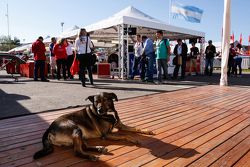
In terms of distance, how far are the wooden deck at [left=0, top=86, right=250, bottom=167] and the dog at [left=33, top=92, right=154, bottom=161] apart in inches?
3.0

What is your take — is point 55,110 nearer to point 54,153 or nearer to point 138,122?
point 138,122

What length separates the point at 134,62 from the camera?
13219mm

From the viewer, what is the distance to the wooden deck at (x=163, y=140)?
2791mm

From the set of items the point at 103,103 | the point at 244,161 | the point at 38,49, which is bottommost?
the point at 244,161

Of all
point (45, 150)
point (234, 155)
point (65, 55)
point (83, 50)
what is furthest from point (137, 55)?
point (45, 150)

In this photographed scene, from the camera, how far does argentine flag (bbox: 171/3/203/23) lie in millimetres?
21531

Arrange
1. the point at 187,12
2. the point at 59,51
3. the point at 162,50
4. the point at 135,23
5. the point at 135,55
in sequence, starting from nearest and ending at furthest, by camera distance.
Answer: the point at 162,50
the point at 59,51
the point at 135,23
the point at 135,55
the point at 187,12

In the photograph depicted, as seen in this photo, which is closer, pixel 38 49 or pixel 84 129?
pixel 84 129

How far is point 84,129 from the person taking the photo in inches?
126

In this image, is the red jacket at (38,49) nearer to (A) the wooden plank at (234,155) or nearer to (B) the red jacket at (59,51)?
(B) the red jacket at (59,51)

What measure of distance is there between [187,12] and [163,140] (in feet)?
63.7

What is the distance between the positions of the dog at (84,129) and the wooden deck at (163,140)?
8 cm

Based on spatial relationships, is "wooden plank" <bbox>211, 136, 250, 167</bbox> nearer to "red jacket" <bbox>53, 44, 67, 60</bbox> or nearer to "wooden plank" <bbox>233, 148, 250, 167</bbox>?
"wooden plank" <bbox>233, 148, 250, 167</bbox>

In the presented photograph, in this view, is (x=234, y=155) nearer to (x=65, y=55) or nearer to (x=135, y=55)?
(x=135, y=55)
